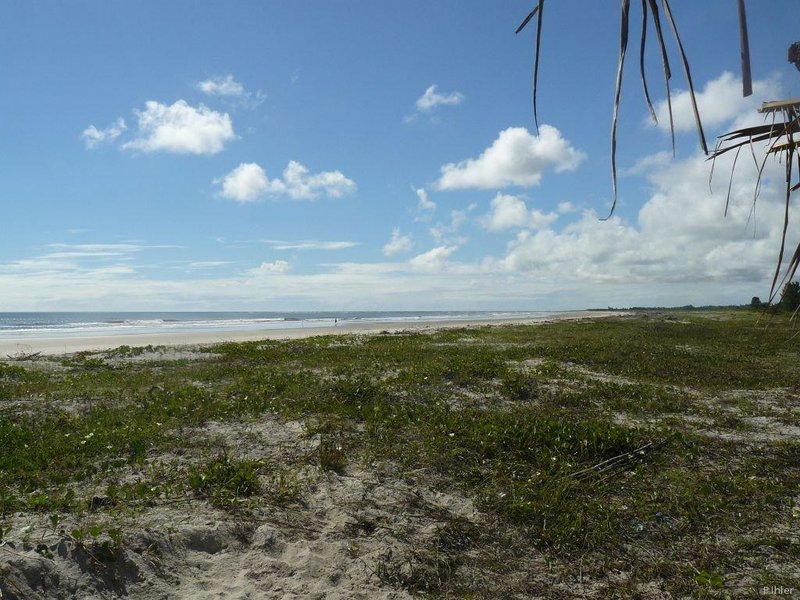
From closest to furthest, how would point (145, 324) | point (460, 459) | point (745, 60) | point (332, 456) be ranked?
point (745, 60)
point (332, 456)
point (460, 459)
point (145, 324)

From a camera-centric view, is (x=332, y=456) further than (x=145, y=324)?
No

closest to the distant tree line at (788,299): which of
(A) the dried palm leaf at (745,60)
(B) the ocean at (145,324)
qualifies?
(A) the dried palm leaf at (745,60)

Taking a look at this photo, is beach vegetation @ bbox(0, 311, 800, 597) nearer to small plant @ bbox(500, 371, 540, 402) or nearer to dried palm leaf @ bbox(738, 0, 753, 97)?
small plant @ bbox(500, 371, 540, 402)

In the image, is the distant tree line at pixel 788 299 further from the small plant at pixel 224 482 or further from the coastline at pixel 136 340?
the coastline at pixel 136 340

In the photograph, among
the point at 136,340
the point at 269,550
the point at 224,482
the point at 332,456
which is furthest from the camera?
the point at 136,340

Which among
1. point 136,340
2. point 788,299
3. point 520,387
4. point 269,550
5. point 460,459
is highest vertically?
point 788,299

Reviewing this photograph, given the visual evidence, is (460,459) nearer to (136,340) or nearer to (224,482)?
(224,482)

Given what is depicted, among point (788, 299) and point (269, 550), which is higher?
point (788, 299)

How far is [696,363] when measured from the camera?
1811 cm

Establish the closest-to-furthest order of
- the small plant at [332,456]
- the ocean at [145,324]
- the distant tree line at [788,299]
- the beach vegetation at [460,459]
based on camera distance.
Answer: the distant tree line at [788,299] < the beach vegetation at [460,459] < the small plant at [332,456] < the ocean at [145,324]

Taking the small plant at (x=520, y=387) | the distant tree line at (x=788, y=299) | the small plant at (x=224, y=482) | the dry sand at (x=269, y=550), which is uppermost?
the distant tree line at (x=788, y=299)

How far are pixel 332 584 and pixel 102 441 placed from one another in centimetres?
492

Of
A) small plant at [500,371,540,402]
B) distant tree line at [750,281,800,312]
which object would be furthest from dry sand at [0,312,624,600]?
small plant at [500,371,540,402]

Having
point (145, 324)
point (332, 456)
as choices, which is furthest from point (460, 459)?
point (145, 324)
